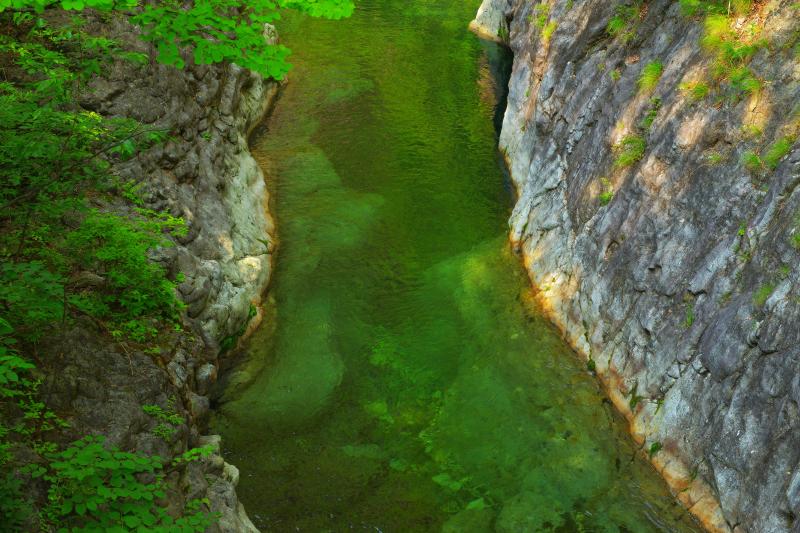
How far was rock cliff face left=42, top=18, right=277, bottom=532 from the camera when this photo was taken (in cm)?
869

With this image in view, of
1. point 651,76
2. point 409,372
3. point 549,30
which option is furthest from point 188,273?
point 549,30

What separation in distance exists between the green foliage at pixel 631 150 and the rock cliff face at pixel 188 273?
7.29 metres

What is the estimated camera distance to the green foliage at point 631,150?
1334 cm

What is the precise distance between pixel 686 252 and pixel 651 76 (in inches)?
154

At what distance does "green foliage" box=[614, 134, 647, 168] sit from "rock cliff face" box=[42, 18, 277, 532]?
7294 millimetres

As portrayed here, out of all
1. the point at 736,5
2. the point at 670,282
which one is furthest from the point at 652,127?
the point at 670,282

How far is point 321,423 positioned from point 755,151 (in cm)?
790

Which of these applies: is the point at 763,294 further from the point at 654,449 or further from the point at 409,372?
the point at 409,372

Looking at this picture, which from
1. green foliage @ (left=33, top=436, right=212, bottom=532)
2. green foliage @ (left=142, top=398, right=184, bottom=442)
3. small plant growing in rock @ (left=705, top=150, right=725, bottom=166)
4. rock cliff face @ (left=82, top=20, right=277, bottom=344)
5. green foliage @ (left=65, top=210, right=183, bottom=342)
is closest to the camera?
green foliage @ (left=33, top=436, right=212, bottom=532)

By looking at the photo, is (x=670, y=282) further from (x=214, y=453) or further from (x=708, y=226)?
(x=214, y=453)

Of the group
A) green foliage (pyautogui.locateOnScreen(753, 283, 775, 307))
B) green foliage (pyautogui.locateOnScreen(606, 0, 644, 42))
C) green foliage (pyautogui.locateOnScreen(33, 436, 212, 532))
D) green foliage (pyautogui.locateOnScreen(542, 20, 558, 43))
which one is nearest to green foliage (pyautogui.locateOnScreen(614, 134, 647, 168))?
green foliage (pyautogui.locateOnScreen(606, 0, 644, 42))

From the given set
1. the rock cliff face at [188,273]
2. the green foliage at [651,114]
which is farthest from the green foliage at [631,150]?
the rock cliff face at [188,273]

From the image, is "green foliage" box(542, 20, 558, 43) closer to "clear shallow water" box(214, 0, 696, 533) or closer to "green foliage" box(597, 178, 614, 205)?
"clear shallow water" box(214, 0, 696, 533)

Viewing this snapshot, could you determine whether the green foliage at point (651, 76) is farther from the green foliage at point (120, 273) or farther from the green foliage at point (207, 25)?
the green foliage at point (120, 273)
